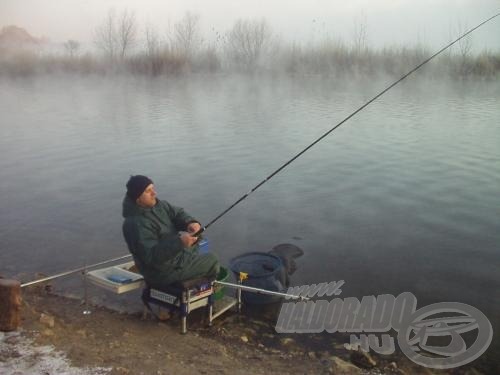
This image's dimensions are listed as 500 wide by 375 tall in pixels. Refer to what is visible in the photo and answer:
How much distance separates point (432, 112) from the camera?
19188 millimetres

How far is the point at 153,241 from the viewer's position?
4.03m

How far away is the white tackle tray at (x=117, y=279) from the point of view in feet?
13.7

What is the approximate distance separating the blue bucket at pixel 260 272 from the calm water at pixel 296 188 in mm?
608

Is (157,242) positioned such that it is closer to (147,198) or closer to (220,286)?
(147,198)

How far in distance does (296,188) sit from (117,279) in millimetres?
5393

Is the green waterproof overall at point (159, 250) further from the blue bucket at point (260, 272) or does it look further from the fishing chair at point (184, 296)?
the blue bucket at point (260, 272)

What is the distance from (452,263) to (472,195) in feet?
9.45

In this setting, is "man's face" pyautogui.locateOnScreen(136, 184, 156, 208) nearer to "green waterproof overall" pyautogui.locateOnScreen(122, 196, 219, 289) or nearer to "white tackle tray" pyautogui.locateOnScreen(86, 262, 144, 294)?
"green waterproof overall" pyautogui.locateOnScreen(122, 196, 219, 289)

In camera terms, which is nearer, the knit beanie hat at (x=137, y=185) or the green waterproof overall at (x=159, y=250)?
the green waterproof overall at (x=159, y=250)

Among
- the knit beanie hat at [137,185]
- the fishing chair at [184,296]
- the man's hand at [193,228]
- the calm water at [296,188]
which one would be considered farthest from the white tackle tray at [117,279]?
the calm water at [296,188]

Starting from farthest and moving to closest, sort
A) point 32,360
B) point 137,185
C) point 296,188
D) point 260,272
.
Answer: point 296,188 → point 260,272 → point 137,185 → point 32,360

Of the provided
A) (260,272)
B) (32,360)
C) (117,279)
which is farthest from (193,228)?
(32,360)

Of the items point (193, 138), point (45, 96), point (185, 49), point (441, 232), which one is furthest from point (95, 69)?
point (441, 232)

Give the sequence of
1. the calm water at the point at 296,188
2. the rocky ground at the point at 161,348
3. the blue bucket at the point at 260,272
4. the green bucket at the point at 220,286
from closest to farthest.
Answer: the rocky ground at the point at 161,348, the green bucket at the point at 220,286, the blue bucket at the point at 260,272, the calm water at the point at 296,188
